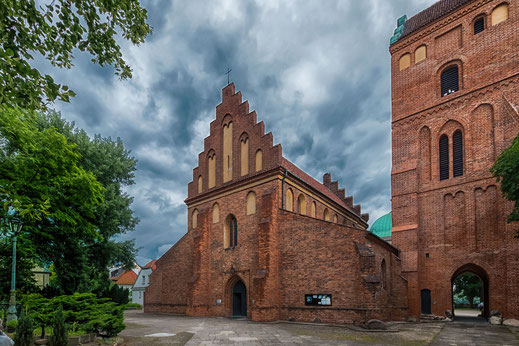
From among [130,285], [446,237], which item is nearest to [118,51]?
[446,237]

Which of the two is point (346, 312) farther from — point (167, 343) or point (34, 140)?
point (34, 140)

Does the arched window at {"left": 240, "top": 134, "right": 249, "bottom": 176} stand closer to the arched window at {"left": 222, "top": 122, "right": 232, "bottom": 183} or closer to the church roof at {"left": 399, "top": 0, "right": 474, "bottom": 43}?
the arched window at {"left": 222, "top": 122, "right": 232, "bottom": 183}

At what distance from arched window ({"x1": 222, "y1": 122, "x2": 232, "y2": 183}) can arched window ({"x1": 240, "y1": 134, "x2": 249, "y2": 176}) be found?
125 centimetres

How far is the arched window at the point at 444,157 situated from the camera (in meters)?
23.0

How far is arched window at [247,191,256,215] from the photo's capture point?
21.8 meters

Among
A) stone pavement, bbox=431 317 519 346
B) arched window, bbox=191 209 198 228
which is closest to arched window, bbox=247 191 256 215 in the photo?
arched window, bbox=191 209 198 228

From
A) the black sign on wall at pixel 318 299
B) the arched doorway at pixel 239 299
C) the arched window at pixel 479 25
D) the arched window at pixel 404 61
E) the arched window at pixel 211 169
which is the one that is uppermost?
the arched window at pixel 479 25

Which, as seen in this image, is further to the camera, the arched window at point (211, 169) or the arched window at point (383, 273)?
the arched window at point (211, 169)

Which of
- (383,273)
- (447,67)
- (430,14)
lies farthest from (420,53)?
(383,273)

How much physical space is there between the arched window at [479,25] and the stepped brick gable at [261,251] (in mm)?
15500

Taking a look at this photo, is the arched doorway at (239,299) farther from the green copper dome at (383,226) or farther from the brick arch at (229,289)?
the green copper dome at (383,226)

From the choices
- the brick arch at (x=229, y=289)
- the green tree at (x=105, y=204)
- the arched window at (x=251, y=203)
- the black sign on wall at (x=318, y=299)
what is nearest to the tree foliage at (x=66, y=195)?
the green tree at (x=105, y=204)

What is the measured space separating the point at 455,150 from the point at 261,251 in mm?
14876

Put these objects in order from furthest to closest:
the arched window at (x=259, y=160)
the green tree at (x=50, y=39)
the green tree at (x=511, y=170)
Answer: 1. the arched window at (x=259, y=160)
2. the green tree at (x=511, y=170)
3. the green tree at (x=50, y=39)
